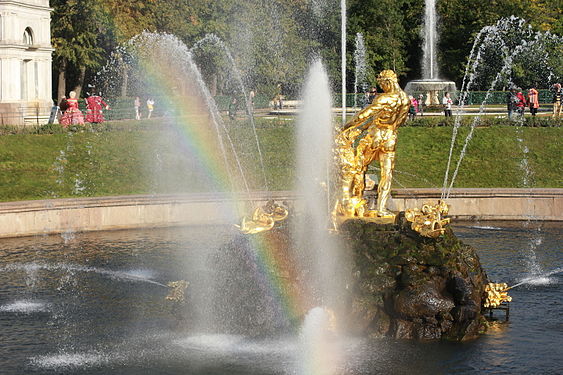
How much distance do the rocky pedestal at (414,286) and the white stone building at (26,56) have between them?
94.0ft

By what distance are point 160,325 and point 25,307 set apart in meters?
2.56

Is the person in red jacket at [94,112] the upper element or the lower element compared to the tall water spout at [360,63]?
lower

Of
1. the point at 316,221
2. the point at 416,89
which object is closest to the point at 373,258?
the point at 316,221

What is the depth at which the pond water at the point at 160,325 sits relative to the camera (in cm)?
1270

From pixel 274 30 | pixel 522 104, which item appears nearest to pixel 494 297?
pixel 522 104

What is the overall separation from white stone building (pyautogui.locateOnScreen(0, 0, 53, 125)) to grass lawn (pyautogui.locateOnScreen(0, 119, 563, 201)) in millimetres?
10824

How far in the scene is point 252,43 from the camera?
52.9 meters

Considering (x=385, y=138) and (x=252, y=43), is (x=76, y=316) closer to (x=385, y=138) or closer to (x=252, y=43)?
(x=385, y=138)

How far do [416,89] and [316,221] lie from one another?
2740 centimetres

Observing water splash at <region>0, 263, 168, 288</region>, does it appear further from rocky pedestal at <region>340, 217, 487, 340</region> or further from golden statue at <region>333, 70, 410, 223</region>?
rocky pedestal at <region>340, 217, 487, 340</region>

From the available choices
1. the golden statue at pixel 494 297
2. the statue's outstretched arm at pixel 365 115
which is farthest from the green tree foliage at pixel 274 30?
the golden statue at pixel 494 297

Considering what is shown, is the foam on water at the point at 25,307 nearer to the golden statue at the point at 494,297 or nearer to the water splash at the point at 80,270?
the water splash at the point at 80,270

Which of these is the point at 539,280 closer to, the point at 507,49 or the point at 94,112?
the point at 94,112

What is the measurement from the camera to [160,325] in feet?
47.9
